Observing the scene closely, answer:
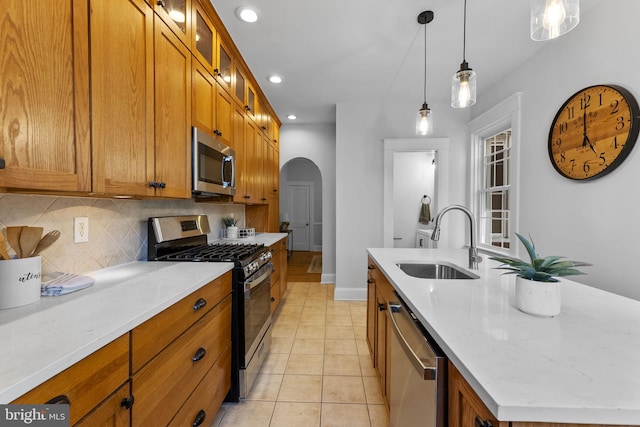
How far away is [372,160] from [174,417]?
134 inches

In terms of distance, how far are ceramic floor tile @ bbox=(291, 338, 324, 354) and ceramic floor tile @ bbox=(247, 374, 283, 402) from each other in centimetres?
38

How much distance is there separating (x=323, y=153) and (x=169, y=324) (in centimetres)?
395

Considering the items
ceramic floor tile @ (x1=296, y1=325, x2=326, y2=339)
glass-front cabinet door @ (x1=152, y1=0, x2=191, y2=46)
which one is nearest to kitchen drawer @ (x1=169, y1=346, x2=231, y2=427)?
ceramic floor tile @ (x1=296, y1=325, x2=326, y2=339)

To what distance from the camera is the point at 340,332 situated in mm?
2715

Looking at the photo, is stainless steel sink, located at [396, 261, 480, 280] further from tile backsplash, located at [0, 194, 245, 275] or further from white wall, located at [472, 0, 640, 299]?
tile backsplash, located at [0, 194, 245, 275]

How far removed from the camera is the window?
3096 millimetres

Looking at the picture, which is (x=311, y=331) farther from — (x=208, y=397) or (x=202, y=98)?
(x=202, y=98)

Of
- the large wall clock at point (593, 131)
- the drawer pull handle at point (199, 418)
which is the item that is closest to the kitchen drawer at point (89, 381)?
the drawer pull handle at point (199, 418)

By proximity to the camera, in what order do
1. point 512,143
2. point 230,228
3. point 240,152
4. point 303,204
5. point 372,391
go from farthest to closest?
1. point 303,204
2. point 230,228
3. point 512,143
4. point 240,152
5. point 372,391

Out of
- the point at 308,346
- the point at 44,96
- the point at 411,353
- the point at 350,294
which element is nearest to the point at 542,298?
the point at 411,353

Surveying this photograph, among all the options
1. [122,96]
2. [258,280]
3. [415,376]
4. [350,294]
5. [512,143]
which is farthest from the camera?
[350,294]

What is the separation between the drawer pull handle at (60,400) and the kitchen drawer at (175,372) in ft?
0.81

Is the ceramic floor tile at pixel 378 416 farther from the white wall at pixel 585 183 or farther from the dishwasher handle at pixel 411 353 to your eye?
the white wall at pixel 585 183

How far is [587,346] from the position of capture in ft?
2.33
